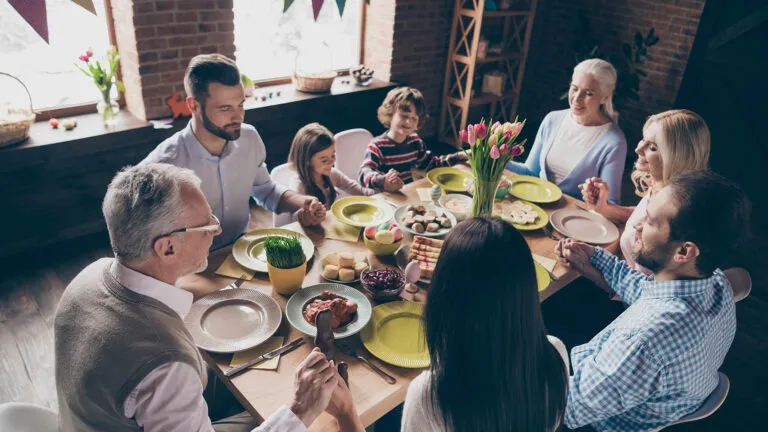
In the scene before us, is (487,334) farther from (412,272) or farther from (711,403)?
(711,403)

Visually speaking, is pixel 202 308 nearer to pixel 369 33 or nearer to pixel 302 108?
pixel 302 108

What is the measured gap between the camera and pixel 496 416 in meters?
1.06

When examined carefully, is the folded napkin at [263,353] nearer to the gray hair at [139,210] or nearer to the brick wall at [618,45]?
the gray hair at [139,210]

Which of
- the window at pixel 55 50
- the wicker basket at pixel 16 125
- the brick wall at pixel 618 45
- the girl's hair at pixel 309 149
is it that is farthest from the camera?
the brick wall at pixel 618 45

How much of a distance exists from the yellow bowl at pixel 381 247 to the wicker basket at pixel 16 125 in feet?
7.23

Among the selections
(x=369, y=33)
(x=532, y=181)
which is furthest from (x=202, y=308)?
(x=369, y=33)

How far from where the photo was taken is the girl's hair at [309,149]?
8.22 ft

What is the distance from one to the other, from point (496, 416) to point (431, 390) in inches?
5.6

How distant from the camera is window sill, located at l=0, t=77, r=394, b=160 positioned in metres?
2.94

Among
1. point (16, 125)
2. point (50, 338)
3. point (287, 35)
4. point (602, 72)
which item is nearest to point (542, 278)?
point (602, 72)

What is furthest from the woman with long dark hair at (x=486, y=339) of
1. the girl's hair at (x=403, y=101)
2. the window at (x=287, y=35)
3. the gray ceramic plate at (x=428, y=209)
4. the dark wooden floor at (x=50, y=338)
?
the window at (x=287, y=35)

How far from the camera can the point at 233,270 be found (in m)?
1.81

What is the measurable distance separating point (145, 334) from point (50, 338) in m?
1.91

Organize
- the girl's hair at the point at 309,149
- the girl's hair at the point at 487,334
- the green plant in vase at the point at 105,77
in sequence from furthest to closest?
the green plant in vase at the point at 105,77 < the girl's hair at the point at 309,149 < the girl's hair at the point at 487,334
